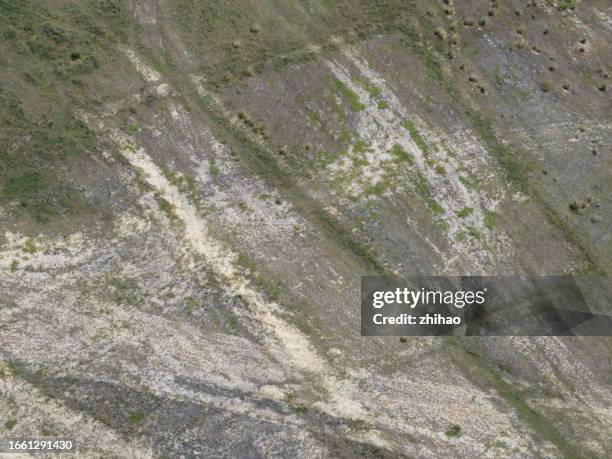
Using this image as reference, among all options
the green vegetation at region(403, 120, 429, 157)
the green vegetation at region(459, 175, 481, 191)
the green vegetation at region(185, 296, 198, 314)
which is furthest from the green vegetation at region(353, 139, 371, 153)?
the green vegetation at region(185, 296, 198, 314)

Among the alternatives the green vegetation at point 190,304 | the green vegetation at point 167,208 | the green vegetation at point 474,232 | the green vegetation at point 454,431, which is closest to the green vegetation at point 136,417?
the green vegetation at point 190,304

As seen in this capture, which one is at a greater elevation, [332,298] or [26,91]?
[26,91]

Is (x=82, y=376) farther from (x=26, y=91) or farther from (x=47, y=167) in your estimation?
(x=26, y=91)

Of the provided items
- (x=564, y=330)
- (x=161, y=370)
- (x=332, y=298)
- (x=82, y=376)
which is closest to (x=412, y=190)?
(x=332, y=298)

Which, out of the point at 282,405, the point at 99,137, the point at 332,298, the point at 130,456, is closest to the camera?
the point at 130,456

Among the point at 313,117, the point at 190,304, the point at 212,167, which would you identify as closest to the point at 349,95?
the point at 313,117

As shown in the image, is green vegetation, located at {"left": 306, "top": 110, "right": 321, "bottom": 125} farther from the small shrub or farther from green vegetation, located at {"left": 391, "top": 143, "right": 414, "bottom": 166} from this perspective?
the small shrub

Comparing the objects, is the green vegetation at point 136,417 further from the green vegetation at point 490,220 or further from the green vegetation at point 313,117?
the green vegetation at point 490,220

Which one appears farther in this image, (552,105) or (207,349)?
(552,105)

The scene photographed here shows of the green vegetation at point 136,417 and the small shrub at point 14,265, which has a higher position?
the small shrub at point 14,265
